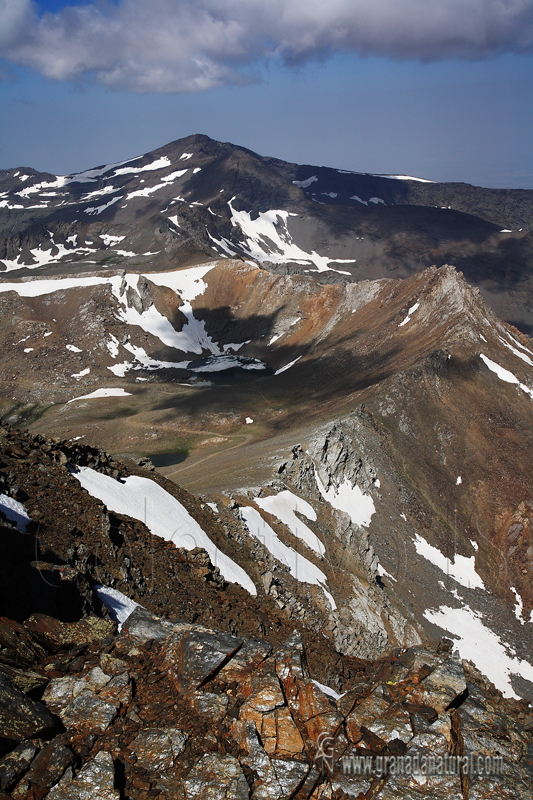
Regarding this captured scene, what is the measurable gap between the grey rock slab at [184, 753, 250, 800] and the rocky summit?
41mm

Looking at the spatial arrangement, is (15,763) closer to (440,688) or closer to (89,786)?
(89,786)

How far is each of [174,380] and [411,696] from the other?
325 ft

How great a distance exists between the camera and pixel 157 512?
27562mm

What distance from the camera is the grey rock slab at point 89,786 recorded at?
8719 mm

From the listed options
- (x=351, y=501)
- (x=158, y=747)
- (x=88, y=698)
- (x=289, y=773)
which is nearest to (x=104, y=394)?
(x=351, y=501)

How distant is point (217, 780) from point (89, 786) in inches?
83.6

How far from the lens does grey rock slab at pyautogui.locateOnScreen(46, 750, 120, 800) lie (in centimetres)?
872

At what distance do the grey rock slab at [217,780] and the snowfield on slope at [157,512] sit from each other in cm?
1617

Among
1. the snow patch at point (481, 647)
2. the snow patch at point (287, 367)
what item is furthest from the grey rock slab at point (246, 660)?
the snow patch at point (287, 367)

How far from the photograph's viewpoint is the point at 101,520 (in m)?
22.2

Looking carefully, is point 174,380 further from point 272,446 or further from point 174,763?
point 174,763

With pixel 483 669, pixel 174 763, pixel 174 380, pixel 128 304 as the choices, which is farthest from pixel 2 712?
pixel 128 304

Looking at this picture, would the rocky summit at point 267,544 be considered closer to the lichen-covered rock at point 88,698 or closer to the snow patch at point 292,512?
the lichen-covered rock at point 88,698

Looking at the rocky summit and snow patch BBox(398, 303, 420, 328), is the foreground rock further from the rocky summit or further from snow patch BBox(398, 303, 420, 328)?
snow patch BBox(398, 303, 420, 328)
